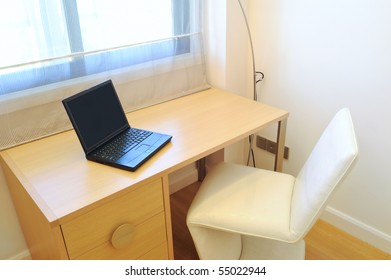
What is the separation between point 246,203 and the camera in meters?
1.40

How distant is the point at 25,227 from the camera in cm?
146

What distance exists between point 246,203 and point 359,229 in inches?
31.3

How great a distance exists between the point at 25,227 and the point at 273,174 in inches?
43.4

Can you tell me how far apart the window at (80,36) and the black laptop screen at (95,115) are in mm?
241

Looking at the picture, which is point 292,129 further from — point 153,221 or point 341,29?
point 153,221

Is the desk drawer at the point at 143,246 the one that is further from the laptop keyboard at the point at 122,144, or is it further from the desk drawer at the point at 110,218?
the laptop keyboard at the point at 122,144

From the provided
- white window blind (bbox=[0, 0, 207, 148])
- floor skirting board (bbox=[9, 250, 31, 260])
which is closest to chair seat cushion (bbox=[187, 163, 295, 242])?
white window blind (bbox=[0, 0, 207, 148])

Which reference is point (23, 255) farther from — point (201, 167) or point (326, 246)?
point (326, 246)

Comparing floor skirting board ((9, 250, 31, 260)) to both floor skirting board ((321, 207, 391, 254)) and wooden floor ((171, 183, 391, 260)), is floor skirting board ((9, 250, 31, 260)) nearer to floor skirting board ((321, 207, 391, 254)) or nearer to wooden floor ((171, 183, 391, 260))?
wooden floor ((171, 183, 391, 260))

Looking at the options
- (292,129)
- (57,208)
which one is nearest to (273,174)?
(292,129)

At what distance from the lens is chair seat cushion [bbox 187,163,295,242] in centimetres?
131

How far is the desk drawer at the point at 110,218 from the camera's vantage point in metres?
1.07

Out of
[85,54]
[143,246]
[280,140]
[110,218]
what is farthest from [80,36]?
[280,140]

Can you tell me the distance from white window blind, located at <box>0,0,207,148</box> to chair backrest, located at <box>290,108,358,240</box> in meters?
0.83
